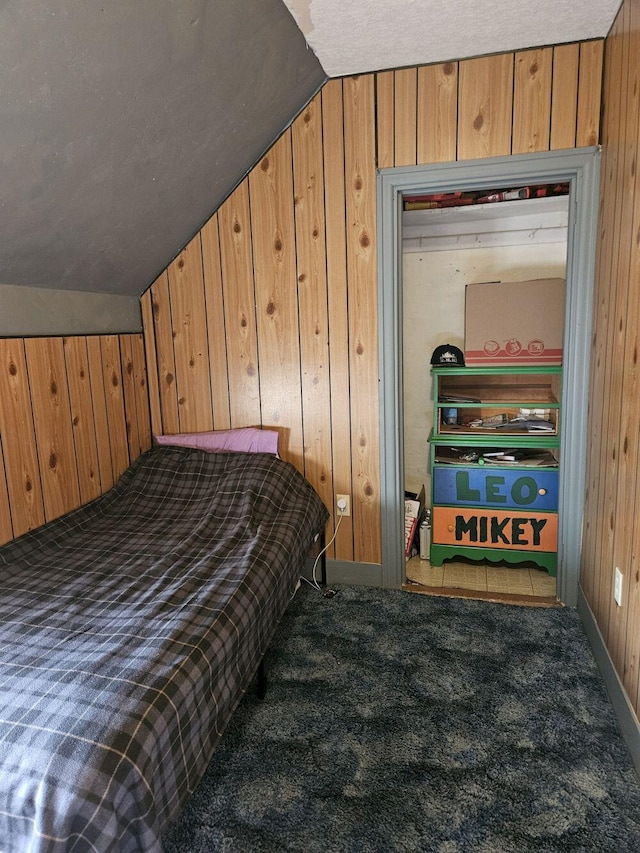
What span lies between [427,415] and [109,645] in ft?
8.38

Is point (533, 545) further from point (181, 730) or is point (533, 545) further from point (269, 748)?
point (181, 730)

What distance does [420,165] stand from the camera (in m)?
2.40

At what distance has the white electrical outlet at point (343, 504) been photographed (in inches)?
108

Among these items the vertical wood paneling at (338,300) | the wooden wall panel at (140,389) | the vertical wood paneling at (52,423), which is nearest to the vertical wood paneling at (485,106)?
the vertical wood paneling at (338,300)

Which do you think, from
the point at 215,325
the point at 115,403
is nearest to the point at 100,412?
the point at 115,403

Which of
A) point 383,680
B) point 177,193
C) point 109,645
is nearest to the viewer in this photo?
point 109,645

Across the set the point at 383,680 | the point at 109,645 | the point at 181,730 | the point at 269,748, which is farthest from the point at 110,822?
the point at 383,680

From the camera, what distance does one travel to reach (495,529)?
3.00 m

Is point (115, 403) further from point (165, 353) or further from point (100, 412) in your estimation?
point (165, 353)

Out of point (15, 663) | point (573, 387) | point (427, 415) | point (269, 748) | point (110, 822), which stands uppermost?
point (573, 387)

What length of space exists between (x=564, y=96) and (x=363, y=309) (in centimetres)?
116

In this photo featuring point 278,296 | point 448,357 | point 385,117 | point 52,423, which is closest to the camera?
point 52,423

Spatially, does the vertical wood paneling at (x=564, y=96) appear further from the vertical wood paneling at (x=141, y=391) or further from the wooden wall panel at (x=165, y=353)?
the vertical wood paneling at (x=141, y=391)

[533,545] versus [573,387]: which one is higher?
[573,387]
